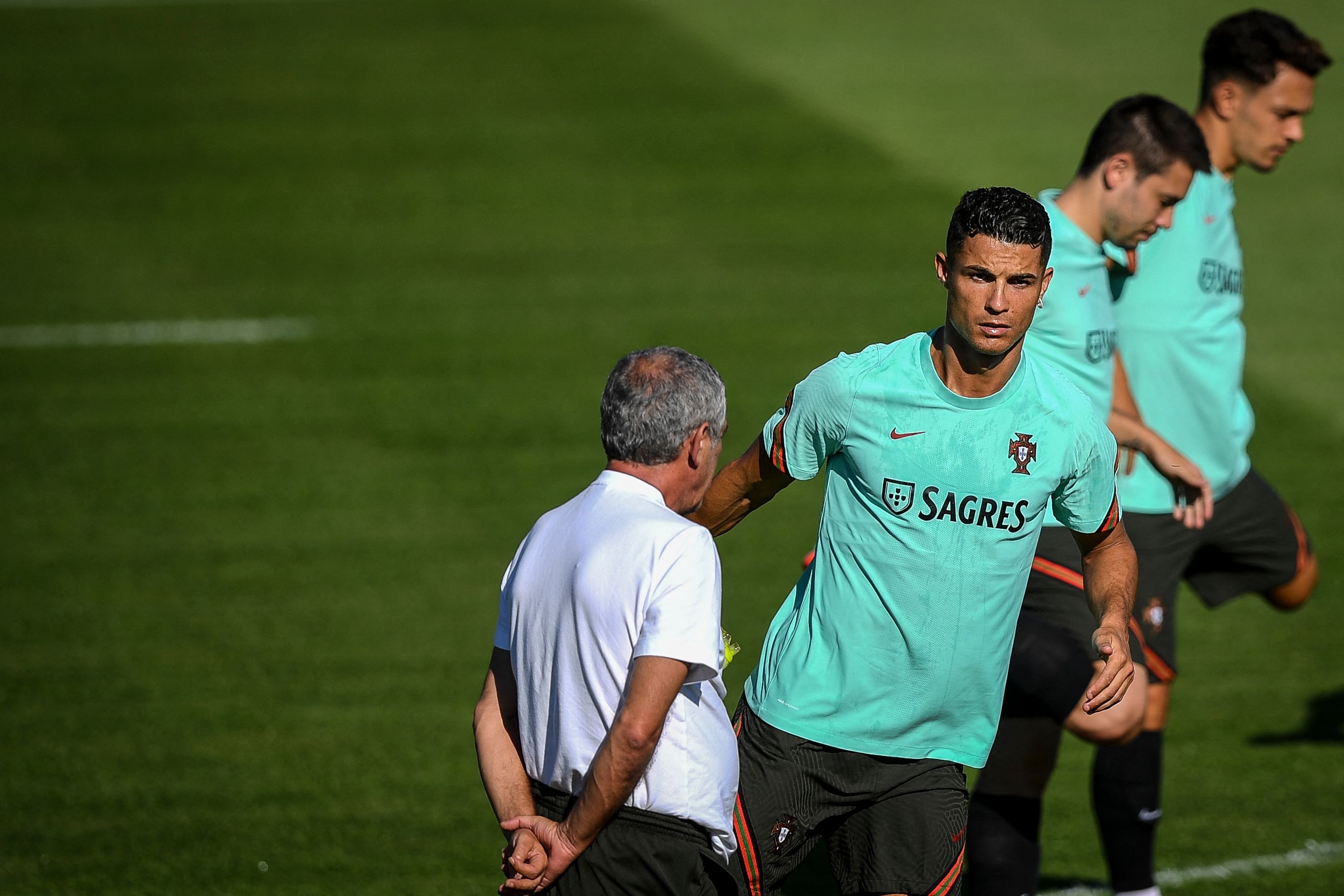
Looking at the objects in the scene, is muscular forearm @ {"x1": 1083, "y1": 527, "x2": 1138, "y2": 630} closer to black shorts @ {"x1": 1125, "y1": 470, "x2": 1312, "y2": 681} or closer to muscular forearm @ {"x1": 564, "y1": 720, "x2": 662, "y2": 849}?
muscular forearm @ {"x1": 564, "y1": 720, "x2": 662, "y2": 849}

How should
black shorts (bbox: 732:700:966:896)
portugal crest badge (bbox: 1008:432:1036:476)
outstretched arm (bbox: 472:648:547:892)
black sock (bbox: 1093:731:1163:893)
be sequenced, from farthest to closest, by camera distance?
black sock (bbox: 1093:731:1163:893), black shorts (bbox: 732:700:966:896), portugal crest badge (bbox: 1008:432:1036:476), outstretched arm (bbox: 472:648:547:892)

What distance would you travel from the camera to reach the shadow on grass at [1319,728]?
6016 millimetres

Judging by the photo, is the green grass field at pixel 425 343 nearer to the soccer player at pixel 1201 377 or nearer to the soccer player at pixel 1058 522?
the soccer player at pixel 1201 377

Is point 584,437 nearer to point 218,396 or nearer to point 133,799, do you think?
point 218,396

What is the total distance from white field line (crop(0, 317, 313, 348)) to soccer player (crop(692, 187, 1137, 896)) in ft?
23.4

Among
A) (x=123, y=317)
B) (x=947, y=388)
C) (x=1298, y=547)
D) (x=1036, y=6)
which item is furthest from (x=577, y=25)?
(x=947, y=388)

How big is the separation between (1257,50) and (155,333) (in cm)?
741

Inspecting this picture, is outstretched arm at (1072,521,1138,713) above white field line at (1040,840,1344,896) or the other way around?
above

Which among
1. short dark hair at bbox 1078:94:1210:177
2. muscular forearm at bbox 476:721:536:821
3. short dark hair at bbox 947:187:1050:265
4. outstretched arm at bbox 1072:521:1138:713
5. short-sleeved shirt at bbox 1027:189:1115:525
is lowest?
muscular forearm at bbox 476:721:536:821

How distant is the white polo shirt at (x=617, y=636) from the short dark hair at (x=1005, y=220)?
0.86m

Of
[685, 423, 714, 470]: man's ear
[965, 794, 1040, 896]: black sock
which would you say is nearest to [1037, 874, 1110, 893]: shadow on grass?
[965, 794, 1040, 896]: black sock

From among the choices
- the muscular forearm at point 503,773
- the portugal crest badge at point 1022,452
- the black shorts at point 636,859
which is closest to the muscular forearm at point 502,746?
the muscular forearm at point 503,773

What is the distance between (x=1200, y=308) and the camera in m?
4.96

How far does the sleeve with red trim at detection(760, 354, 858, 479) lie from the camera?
3277mm
